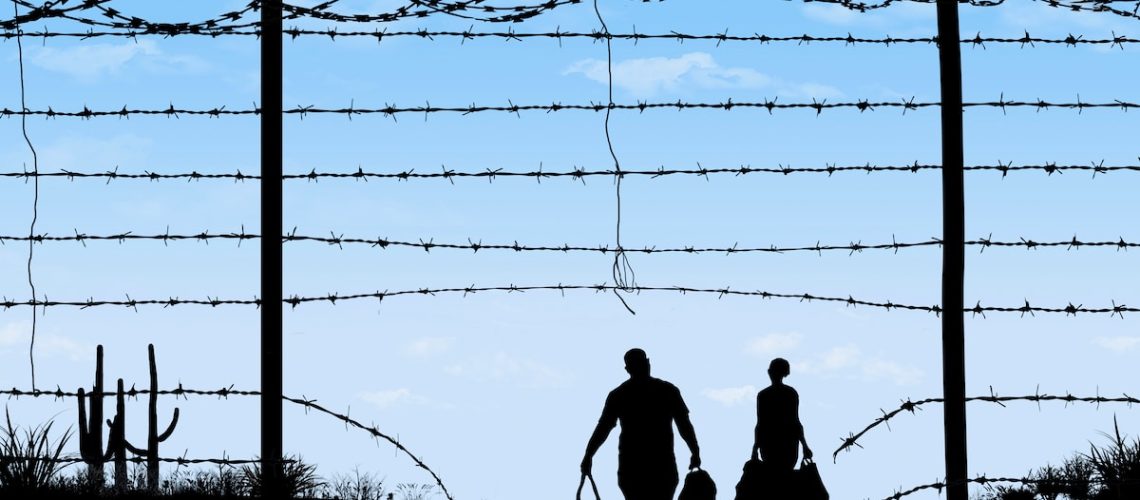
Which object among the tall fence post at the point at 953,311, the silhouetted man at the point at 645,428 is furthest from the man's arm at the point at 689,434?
the tall fence post at the point at 953,311

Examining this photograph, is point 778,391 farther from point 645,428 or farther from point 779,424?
point 645,428

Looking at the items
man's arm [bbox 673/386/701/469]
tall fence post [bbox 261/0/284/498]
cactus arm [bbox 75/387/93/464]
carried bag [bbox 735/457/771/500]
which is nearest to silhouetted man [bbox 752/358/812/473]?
carried bag [bbox 735/457/771/500]

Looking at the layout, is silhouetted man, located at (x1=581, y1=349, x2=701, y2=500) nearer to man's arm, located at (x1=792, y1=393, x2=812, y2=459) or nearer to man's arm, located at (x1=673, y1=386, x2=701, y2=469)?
man's arm, located at (x1=673, y1=386, x2=701, y2=469)

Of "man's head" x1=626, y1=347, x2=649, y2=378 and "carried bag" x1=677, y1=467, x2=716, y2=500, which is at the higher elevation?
"man's head" x1=626, y1=347, x2=649, y2=378

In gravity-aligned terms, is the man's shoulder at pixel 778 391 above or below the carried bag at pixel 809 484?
above

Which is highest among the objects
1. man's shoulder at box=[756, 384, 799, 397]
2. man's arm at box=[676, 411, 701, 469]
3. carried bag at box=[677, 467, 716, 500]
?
man's shoulder at box=[756, 384, 799, 397]

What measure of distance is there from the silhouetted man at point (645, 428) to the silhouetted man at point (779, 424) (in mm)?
483

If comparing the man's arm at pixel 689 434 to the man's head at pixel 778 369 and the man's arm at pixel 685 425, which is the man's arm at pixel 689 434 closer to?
the man's arm at pixel 685 425

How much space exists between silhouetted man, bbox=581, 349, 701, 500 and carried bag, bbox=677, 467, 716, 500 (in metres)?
0.16

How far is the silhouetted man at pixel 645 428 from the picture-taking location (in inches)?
261

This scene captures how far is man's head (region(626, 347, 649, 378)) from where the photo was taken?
6617mm

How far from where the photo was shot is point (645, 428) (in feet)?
21.9

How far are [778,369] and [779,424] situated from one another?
1.01ft

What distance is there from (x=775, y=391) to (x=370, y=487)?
2.19 m
